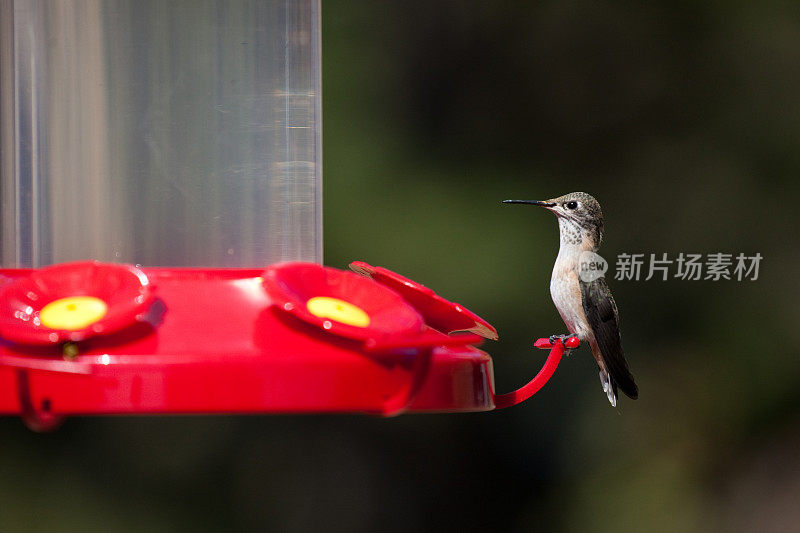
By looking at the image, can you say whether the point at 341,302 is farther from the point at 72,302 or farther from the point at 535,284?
the point at 535,284

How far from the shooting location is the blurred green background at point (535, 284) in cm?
477

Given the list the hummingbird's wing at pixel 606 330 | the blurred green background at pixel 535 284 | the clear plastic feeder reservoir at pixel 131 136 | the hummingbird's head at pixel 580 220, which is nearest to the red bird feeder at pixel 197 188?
the clear plastic feeder reservoir at pixel 131 136

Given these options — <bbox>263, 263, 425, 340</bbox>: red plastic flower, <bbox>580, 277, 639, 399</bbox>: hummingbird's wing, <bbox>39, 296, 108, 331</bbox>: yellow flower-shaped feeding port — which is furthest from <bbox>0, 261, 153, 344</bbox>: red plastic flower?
<bbox>580, 277, 639, 399</bbox>: hummingbird's wing

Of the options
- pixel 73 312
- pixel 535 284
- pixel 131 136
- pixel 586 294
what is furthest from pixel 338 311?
pixel 535 284

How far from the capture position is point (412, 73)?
5.14 metres

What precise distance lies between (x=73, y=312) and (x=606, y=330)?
2.02 m

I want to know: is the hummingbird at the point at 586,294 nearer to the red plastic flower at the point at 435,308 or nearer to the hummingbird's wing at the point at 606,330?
the hummingbird's wing at the point at 606,330

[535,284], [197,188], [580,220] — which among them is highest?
[197,188]

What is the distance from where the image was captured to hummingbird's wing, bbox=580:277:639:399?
3158 mm

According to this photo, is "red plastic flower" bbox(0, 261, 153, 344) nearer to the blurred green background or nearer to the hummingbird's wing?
the hummingbird's wing

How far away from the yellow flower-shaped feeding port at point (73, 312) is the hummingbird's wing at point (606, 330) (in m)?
1.95

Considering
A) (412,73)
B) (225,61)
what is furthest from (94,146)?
(412,73)

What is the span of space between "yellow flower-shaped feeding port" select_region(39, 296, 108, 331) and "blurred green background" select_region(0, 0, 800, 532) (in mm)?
3174

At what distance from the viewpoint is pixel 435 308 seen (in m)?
1.73
